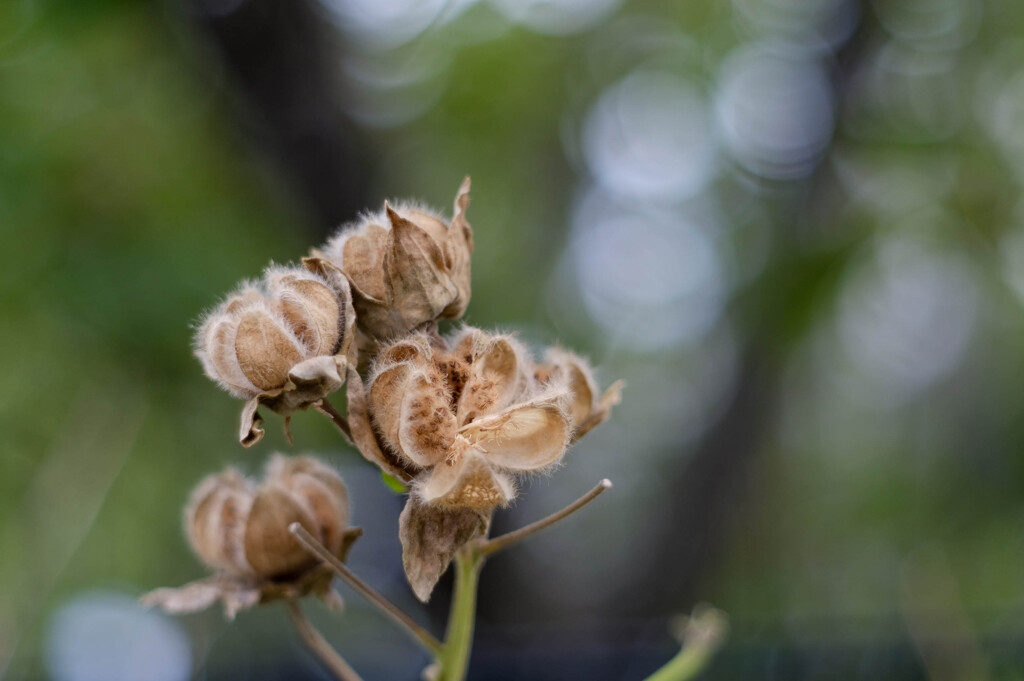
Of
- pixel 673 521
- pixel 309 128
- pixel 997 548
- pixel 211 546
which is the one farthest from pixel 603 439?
pixel 211 546

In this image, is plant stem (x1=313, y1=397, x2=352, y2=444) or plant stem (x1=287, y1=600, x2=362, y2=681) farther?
plant stem (x1=287, y1=600, x2=362, y2=681)

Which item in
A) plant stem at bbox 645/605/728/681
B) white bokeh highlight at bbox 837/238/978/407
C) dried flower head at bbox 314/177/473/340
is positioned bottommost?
white bokeh highlight at bbox 837/238/978/407

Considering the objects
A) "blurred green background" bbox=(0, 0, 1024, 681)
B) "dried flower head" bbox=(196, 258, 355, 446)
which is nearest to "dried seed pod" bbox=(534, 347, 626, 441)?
"dried flower head" bbox=(196, 258, 355, 446)

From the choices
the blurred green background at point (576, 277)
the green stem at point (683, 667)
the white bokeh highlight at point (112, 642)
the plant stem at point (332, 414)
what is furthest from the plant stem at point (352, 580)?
the white bokeh highlight at point (112, 642)

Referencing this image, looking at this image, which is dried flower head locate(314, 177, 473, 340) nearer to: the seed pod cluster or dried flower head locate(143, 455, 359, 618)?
the seed pod cluster

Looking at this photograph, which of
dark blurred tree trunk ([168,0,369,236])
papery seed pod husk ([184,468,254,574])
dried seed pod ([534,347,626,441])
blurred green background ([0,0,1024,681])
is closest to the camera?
dried seed pod ([534,347,626,441])

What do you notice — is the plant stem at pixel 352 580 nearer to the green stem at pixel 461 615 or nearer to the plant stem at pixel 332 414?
the green stem at pixel 461 615

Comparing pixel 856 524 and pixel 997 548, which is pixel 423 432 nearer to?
pixel 997 548
